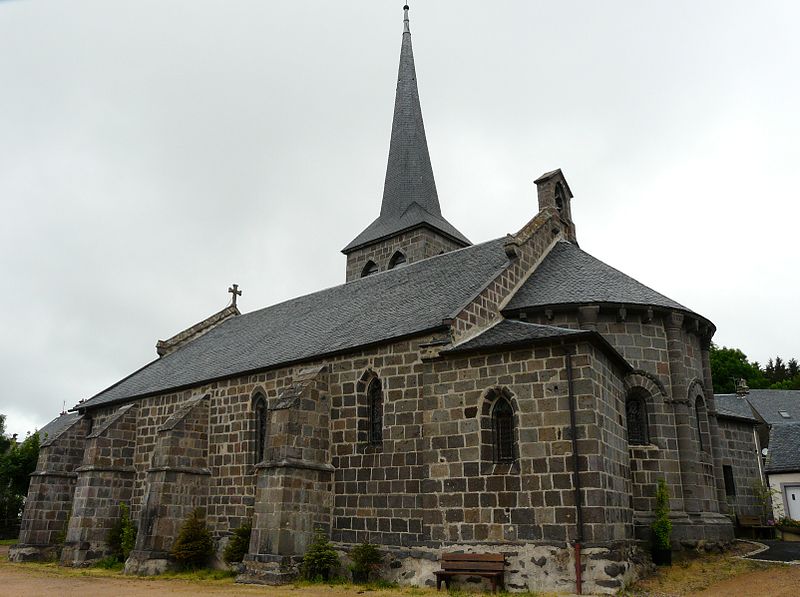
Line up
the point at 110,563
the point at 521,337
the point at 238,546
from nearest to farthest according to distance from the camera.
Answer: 1. the point at 521,337
2. the point at 238,546
3. the point at 110,563

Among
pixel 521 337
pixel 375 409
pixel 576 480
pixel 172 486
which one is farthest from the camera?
pixel 172 486

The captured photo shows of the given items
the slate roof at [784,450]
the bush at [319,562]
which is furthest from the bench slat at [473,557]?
the slate roof at [784,450]

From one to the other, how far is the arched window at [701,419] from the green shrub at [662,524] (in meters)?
2.73

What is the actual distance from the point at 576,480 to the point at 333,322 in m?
10.7

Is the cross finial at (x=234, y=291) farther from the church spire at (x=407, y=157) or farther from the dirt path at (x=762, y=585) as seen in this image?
the dirt path at (x=762, y=585)

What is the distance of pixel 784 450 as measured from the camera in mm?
32781

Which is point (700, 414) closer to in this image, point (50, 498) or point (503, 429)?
point (503, 429)

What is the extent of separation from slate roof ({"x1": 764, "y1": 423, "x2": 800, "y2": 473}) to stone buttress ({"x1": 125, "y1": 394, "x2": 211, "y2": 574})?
26.1m

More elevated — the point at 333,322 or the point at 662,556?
the point at 333,322

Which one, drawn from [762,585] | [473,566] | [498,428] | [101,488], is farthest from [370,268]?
[762,585]

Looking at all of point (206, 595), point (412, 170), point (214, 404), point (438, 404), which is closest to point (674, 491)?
point (438, 404)

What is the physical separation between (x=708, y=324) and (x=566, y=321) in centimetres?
466

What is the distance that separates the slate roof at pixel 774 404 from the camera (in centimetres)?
3975

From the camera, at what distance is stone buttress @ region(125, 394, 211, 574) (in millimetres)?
20266
